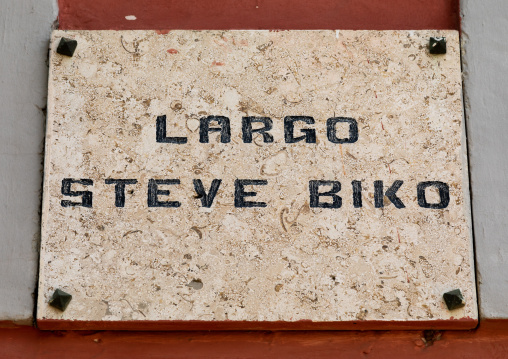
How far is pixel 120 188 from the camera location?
223 centimetres

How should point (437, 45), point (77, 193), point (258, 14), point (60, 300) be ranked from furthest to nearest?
point (258, 14), point (437, 45), point (77, 193), point (60, 300)

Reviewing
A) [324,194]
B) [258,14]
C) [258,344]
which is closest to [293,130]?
[324,194]

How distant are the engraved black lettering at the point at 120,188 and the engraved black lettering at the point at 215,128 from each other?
264 millimetres

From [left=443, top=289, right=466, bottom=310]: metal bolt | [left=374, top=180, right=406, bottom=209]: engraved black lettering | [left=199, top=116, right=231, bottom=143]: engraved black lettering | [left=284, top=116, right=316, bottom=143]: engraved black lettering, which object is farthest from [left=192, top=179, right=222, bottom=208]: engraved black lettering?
[left=443, top=289, right=466, bottom=310]: metal bolt

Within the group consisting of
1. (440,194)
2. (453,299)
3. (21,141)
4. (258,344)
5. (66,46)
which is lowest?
(258,344)

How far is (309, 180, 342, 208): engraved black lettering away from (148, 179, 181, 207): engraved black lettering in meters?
0.43

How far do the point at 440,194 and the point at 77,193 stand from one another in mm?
1156

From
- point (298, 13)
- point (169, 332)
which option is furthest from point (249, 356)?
point (298, 13)

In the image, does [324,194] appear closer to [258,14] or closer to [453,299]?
[453,299]

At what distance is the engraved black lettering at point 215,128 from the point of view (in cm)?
228

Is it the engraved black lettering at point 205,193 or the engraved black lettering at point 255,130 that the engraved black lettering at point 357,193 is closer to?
the engraved black lettering at point 255,130

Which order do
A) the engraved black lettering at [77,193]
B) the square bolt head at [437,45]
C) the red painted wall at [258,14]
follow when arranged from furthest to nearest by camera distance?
the red painted wall at [258,14] → the square bolt head at [437,45] → the engraved black lettering at [77,193]

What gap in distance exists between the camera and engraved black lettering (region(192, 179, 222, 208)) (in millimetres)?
2225

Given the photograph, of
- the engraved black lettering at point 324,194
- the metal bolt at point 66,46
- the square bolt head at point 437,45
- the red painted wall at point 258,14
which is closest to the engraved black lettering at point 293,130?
the engraved black lettering at point 324,194
